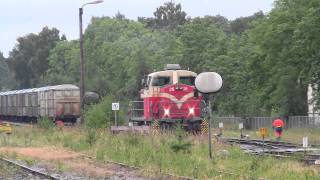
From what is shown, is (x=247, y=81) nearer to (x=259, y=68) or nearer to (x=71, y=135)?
(x=259, y=68)

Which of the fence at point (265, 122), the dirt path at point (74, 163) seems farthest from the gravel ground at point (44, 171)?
the fence at point (265, 122)

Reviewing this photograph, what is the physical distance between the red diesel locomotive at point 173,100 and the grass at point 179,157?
270cm

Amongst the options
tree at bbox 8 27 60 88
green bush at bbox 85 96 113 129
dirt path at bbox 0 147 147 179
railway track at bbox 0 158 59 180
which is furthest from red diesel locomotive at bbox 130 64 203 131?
tree at bbox 8 27 60 88

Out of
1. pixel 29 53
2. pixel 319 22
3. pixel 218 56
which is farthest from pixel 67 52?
pixel 319 22

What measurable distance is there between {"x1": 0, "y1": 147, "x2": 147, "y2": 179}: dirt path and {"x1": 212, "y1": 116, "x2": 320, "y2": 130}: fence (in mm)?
22824

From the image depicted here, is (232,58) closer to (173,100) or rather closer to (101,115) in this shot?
(101,115)

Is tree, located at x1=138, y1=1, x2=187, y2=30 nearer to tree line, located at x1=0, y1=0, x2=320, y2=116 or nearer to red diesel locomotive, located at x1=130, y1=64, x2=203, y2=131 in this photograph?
tree line, located at x1=0, y1=0, x2=320, y2=116

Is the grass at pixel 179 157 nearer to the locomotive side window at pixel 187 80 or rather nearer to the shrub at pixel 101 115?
the shrub at pixel 101 115

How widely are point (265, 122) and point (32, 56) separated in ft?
254

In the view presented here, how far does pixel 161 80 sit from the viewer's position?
30.1 m

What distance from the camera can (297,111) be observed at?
49.0 meters

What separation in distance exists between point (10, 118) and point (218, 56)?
28828 millimetres

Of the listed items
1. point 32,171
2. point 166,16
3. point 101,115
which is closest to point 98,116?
point 101,115

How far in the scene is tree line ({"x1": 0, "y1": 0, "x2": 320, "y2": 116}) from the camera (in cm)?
4447
